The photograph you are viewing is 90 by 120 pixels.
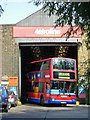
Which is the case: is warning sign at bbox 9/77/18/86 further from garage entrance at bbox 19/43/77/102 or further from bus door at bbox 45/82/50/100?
bus door at bbox 45/82/50/100

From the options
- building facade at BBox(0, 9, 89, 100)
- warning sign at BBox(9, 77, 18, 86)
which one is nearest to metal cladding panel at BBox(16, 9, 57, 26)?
building facade at BBox(0, 9, 89, 100)

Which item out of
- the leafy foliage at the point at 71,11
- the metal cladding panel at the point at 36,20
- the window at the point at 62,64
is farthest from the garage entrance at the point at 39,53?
the leafy foliage at the point at 71,11

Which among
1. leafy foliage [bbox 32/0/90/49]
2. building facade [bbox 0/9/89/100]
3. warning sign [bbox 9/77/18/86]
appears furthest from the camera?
building facade [bbox 0/9/89/100]

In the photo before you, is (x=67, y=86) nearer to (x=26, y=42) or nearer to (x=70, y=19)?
(x=26, y=42)

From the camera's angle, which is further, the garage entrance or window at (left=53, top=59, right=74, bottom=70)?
the garage entrance

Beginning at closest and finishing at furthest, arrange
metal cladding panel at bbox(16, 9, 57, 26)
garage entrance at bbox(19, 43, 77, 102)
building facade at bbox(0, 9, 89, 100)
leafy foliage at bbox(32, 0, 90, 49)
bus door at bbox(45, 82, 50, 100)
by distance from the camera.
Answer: leafy foliage at bbox(32, 0, 90, 49) < bus door at bbox(45, 82, 50, 100) < building facade at bbox(0, 9, 89, 100) < metal cladding panel at bbox(16, 9, 57, 26) < garage entrance at bbox(19, 43, 77, 102)

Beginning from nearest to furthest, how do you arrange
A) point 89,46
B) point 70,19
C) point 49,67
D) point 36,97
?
point 70,19 < point 89,46 < point 49,67 < point 36,97

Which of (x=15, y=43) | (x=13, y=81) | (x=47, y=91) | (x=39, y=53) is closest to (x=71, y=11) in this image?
(x=47, y=91)

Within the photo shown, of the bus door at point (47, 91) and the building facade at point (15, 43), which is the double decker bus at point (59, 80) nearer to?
the bus door at point (47, 91)

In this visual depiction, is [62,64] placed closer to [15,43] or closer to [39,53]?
[15,43]

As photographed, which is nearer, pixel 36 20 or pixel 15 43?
pixel 15 43

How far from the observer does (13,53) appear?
3359 cm

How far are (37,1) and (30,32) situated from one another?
22495mm

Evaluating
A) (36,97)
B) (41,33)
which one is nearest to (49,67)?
(36,97)
